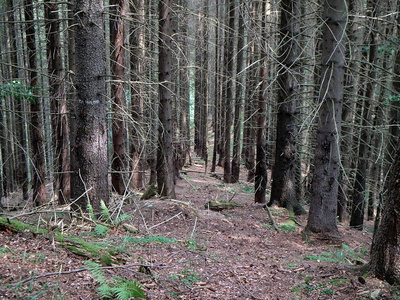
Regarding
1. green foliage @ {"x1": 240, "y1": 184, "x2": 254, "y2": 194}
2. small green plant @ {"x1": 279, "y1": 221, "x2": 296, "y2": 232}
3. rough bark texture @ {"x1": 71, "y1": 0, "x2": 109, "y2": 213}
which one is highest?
rough bark texture @ {"x1": 71, "y1": 0, "x2": 109, "y2": 213}

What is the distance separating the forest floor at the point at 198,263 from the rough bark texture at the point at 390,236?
14 cm

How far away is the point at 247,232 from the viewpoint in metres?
7.64

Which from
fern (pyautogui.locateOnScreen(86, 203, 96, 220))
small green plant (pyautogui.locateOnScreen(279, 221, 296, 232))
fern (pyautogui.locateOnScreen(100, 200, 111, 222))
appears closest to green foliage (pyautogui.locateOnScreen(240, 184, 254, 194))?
small green plant (pyautogui.locateOnScreen(279, 221, 296, 232))

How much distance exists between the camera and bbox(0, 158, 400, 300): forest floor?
10.1 ft

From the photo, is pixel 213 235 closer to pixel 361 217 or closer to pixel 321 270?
pixel 321 270

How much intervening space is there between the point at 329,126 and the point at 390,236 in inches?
139

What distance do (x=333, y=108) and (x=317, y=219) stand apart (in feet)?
7.99

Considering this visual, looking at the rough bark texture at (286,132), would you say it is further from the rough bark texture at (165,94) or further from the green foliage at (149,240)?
the green foliage at (149,240)

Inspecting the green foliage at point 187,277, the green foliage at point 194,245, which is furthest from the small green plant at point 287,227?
the green foliage at point 187,277

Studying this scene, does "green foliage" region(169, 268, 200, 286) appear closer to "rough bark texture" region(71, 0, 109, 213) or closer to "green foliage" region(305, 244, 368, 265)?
"rough bark texture" region(71, 0, 109, 213)

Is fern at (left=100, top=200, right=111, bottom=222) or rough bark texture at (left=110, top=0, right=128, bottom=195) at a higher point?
rough bark texture at (left=110, top=0, right=128, bottom=195)

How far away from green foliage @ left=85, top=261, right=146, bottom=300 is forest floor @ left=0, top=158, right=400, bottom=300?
0.06 meters

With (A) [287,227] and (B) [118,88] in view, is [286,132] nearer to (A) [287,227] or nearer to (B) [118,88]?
(A) [287,227]

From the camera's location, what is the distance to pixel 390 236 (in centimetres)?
339
